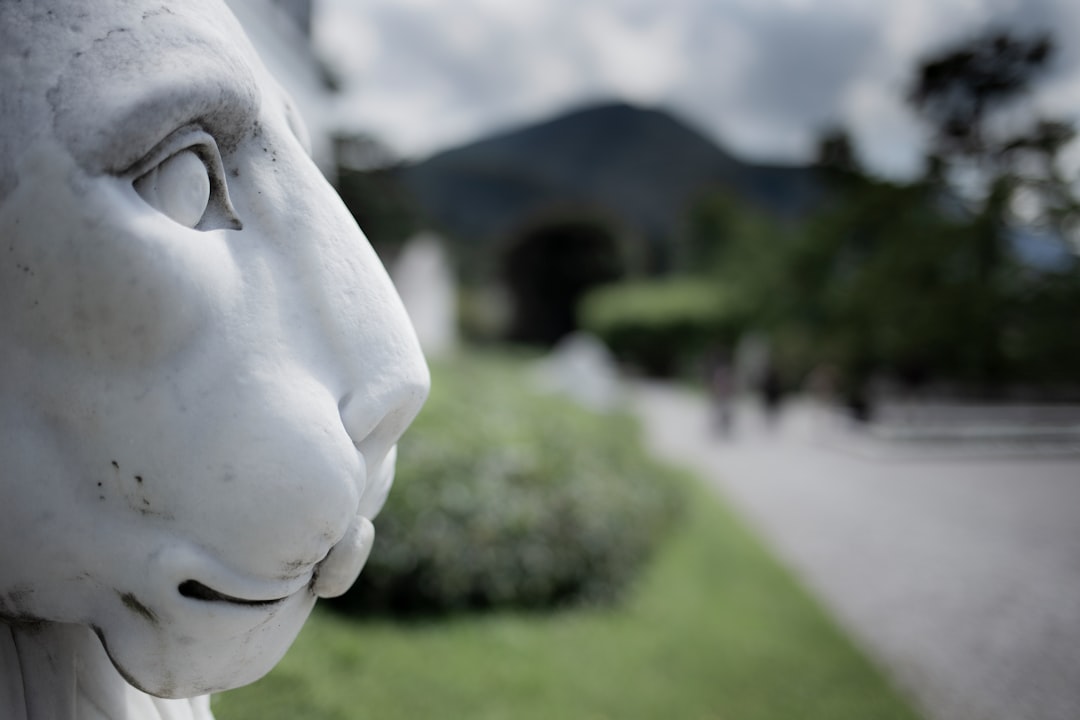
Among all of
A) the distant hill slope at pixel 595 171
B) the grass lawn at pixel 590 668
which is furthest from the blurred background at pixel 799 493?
the distant hill slope at pixel 595 171

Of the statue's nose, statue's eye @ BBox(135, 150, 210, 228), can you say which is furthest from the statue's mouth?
statue's eye @ BBox(135, 150, 210, 228)

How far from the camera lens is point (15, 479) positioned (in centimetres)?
71

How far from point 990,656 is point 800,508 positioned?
3347mm

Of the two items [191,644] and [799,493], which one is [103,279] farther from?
[799,493]

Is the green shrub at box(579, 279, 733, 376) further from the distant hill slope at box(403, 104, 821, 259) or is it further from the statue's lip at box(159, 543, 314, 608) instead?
the statue's lip at box(159, 543, 314, 608)

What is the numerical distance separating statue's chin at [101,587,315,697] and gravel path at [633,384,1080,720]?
3777 millimetres

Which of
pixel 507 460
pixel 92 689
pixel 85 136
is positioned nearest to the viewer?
pixel 85 136

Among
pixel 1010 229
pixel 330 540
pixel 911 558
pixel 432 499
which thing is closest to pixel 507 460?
pixel 432 499

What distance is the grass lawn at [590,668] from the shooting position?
2.98 metres

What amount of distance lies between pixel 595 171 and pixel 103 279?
139ft

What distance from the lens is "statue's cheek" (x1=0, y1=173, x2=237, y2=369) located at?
0.67 m

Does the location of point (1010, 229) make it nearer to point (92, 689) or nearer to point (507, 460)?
point (507, 460)

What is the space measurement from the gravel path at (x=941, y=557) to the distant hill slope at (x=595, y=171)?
27662mm

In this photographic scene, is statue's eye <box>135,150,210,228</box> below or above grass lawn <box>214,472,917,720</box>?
above
